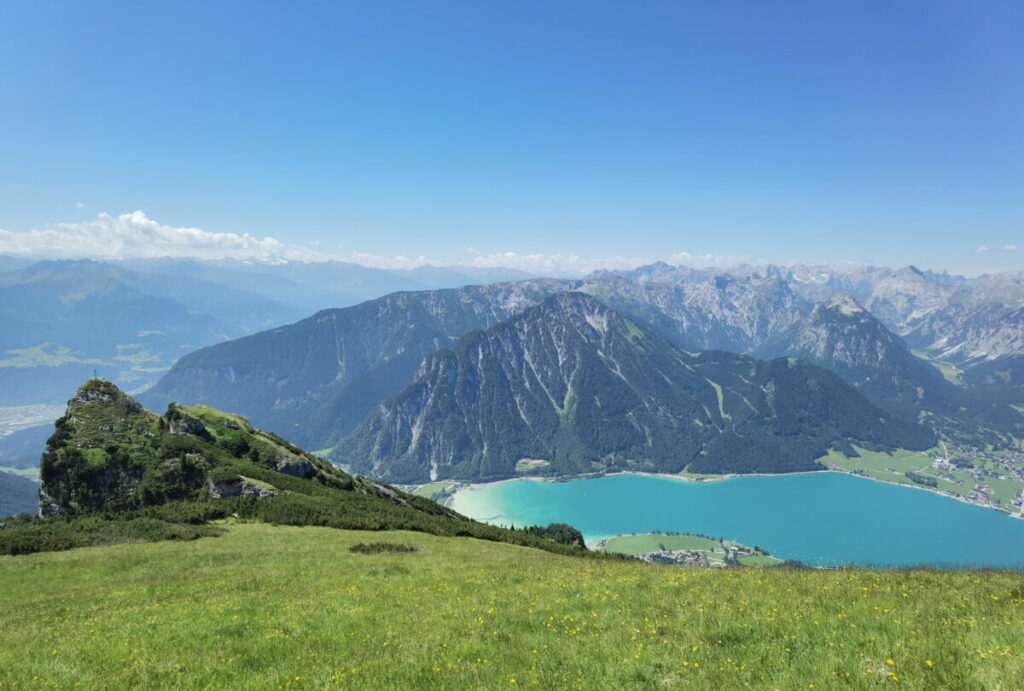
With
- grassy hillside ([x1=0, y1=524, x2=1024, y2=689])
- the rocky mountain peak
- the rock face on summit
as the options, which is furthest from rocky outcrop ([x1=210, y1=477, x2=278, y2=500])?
grassy hillside ([x1=0, y1=524, x2=1024, y2=689])

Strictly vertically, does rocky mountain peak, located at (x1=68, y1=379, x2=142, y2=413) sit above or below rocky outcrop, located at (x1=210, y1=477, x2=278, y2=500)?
above

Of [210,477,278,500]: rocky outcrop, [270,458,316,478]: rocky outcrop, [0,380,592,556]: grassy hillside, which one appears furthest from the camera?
[270,458,316,478]: rocky outcrop

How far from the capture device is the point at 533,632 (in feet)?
51.1

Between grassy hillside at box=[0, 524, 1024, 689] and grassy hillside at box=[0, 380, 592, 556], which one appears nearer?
grassy hillside at box=[0, 524, 1024, 689]

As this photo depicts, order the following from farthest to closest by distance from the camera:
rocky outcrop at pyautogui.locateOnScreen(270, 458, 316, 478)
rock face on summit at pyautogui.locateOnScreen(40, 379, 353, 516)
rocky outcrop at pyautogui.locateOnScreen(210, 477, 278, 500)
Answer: rocky outcrop at pyautogui.locateOnScreen(270, 458, 316, 478) < rock face on summit at pyautogui.locateOnScreen(40, 379, 353, 516) < rocky outcrop at pyautogui.locateOnScreen(210, 477, 278, 500)

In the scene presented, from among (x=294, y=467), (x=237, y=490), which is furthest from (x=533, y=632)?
(x=294, y=467)

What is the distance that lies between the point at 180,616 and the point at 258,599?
127 inches

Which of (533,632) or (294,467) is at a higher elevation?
(533,632)

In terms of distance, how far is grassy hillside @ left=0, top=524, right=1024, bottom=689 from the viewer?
38.8ft

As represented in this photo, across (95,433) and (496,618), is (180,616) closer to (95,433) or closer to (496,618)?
(496,618)

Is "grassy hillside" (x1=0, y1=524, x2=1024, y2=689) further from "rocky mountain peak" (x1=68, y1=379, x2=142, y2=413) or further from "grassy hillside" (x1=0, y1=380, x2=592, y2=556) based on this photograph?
"rocky mountain peak" (x1=68, y1=379, x2=142, y2=413)

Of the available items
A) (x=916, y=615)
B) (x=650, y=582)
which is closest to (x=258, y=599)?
(x=650, y=582)

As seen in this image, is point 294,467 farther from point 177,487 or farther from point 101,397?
point 101,397

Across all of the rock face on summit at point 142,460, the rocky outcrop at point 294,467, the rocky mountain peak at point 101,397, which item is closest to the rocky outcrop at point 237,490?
the rock face on summit at point 142,460
